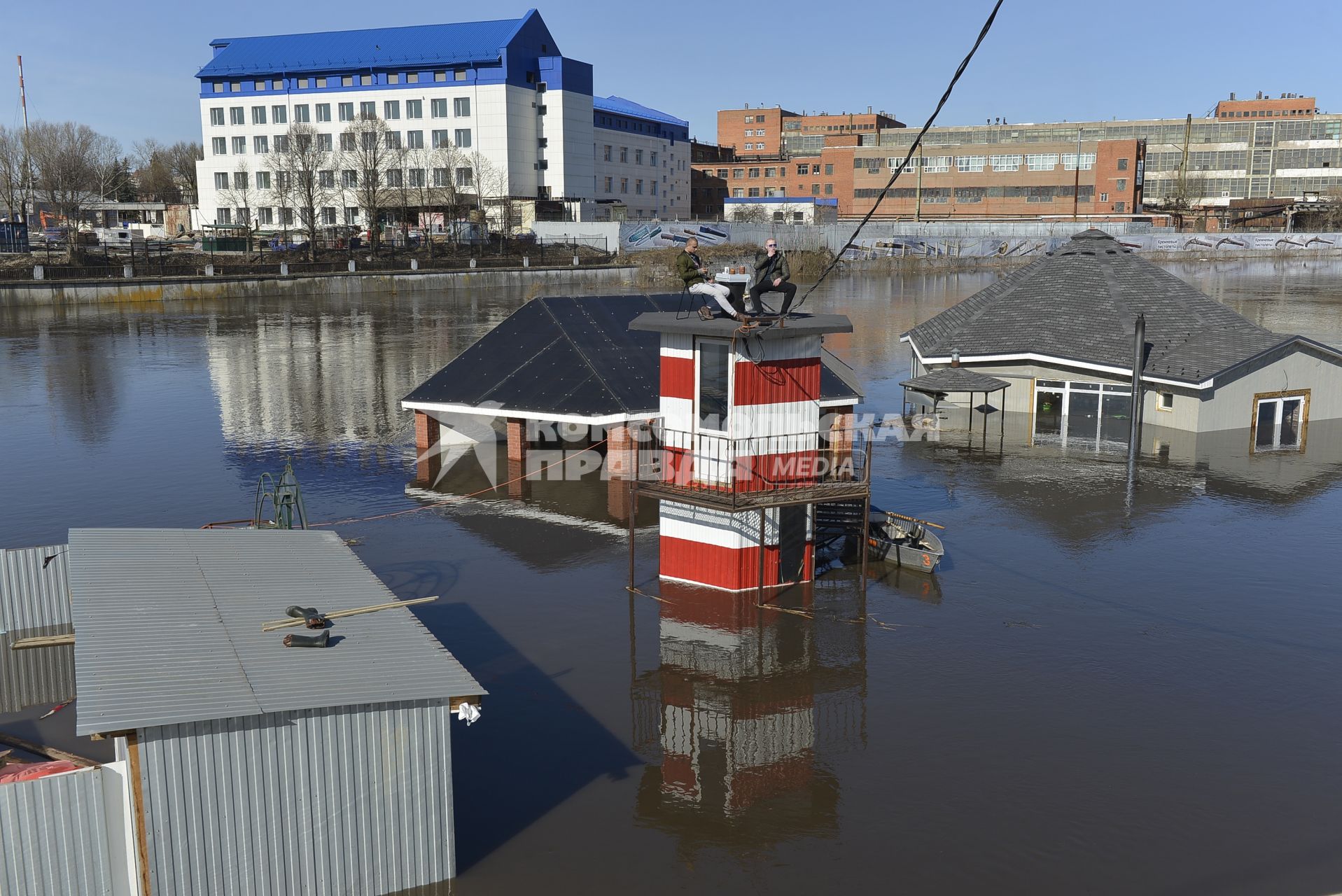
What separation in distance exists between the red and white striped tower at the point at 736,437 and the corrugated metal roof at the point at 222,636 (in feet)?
22.8

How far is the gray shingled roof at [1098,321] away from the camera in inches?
1467

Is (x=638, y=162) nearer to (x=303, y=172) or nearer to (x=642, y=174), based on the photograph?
(x=642, y=174)

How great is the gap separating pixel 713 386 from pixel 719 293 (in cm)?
189

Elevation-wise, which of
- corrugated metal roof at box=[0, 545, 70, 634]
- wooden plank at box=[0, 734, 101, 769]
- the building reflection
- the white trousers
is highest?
the white trousers

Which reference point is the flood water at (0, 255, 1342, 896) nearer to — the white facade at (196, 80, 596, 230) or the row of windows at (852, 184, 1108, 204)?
the white facade at (196, 80, 596, 230)

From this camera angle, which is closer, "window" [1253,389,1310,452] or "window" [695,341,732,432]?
"window" [695,341,732,432]

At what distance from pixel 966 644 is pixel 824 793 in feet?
20.1

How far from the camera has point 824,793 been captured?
14930 millimetres

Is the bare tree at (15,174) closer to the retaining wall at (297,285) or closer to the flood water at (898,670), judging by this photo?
the retaining wall at (297,285)

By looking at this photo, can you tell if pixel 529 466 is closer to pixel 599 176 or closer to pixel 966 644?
pixel 966 644

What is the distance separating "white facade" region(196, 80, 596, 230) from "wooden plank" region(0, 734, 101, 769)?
331 ft

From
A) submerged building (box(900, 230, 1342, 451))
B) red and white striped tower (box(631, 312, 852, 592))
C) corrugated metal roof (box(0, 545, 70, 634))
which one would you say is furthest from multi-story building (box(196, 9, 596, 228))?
corrugated metal roof (box(0, 545, 70, 634))

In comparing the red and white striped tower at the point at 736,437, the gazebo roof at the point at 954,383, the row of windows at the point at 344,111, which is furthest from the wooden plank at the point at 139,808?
the row of windows at the point at 344,111

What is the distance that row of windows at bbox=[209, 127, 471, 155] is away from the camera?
111 m
